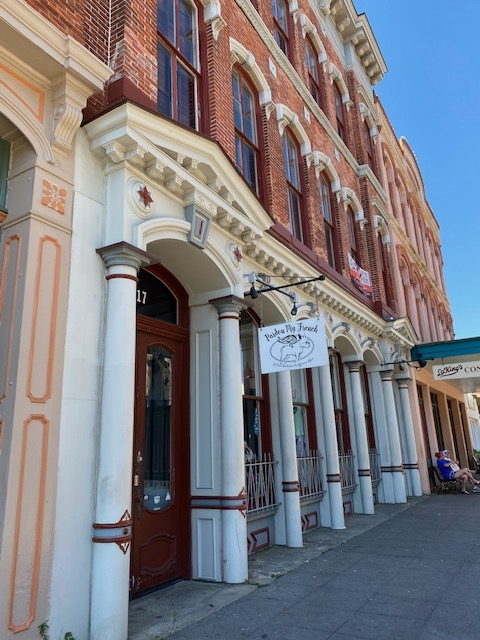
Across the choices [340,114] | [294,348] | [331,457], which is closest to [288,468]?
[331,457]

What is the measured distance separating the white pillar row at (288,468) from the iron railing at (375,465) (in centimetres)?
579

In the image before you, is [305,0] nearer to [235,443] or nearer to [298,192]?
[298,192]

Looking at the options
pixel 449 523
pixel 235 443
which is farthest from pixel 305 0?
pixel 449 523

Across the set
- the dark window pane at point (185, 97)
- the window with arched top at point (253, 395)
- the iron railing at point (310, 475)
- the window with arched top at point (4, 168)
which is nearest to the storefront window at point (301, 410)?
the iron railing at point (310, 475)

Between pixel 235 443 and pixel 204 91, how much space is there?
5.49 metres

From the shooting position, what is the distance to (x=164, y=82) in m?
7.13

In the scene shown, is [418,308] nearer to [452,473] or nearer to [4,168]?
[452,473]

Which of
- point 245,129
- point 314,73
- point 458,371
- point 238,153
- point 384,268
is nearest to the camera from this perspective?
point 238,153

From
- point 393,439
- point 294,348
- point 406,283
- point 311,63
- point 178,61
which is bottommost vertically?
point 393,439

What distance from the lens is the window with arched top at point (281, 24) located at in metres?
11.9

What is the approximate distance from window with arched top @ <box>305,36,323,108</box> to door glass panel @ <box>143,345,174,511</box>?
10063 millimetres

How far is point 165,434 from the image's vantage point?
6.62 m

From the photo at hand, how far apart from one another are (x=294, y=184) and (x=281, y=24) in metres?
4.23

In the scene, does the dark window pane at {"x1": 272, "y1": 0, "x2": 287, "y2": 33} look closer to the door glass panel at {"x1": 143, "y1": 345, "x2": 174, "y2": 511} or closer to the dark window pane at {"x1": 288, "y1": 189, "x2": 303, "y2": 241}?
the dark window pane at {"x1": 288, "y1": 189, "x2": 303, "y2": 241}
